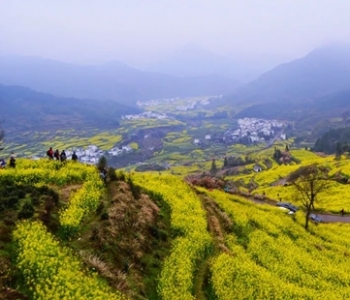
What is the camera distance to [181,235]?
39.6 metres

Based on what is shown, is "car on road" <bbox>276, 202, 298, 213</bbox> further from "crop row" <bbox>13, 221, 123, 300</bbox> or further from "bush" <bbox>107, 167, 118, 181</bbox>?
"crop row" <bbox>13, 221, 123, 300</bbox>

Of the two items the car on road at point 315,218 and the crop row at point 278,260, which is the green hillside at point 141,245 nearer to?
the crop row at point 278,260

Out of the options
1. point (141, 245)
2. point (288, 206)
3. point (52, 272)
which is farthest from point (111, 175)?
point (288, 206)

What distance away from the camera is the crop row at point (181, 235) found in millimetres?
30953

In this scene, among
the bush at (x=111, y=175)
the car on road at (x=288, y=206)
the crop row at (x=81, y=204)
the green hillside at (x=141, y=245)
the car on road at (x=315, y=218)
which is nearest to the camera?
the green hillside at (x=141, y=245)

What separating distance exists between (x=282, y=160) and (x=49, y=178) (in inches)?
6335

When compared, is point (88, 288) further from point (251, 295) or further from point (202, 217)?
point (202, 217)

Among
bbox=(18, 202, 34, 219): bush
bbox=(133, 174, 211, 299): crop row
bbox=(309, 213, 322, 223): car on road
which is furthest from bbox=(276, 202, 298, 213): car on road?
bbox=(18, 202, 34, 219): bush

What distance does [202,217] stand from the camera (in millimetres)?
45156

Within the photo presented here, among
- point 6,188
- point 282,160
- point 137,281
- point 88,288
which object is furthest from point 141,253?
point 282,160

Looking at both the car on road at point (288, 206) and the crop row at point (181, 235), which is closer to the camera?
the crop row at point (181, 235)

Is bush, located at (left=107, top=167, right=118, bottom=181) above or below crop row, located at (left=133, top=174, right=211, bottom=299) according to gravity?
above

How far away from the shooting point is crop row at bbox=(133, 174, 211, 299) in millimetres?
30953

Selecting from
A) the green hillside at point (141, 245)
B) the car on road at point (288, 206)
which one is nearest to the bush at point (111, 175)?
the green hillside at point (141, 245)
